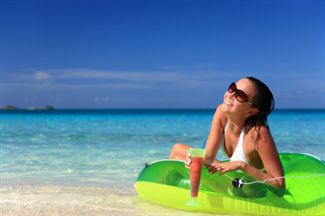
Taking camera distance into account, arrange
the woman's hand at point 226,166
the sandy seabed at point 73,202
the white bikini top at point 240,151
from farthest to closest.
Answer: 1. the sandy seabed at point 73,202
2. the white bikini top at point 240,151
3. the woman's hand at point 226,166

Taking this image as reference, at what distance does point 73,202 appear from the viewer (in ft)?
12.5

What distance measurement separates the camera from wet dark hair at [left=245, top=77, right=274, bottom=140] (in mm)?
3215

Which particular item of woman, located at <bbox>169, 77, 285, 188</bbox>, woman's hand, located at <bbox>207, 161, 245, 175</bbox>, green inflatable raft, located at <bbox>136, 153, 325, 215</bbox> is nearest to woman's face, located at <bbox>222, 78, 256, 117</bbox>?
woman, located at <bbox>169, 77, 285, 188</bbox>

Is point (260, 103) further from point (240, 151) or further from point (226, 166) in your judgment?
point (226, 166)

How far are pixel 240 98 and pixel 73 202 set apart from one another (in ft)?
5.19

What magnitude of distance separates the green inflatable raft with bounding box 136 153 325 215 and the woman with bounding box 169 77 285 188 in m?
0.11

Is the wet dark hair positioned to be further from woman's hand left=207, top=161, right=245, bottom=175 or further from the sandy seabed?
the sandy seabed

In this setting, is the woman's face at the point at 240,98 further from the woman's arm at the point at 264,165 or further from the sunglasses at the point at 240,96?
the woman's arm at the point at 264,165

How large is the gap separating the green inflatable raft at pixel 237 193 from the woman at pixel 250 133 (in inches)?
4.3

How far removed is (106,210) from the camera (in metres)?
3.52

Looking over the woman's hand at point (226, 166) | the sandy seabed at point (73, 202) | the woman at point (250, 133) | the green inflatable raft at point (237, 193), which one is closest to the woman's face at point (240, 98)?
the woman at point (250, 133)

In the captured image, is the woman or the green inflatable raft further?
the green inflatable raft

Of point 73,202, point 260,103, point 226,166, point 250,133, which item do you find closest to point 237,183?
point 226,166

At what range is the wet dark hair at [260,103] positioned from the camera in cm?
321
